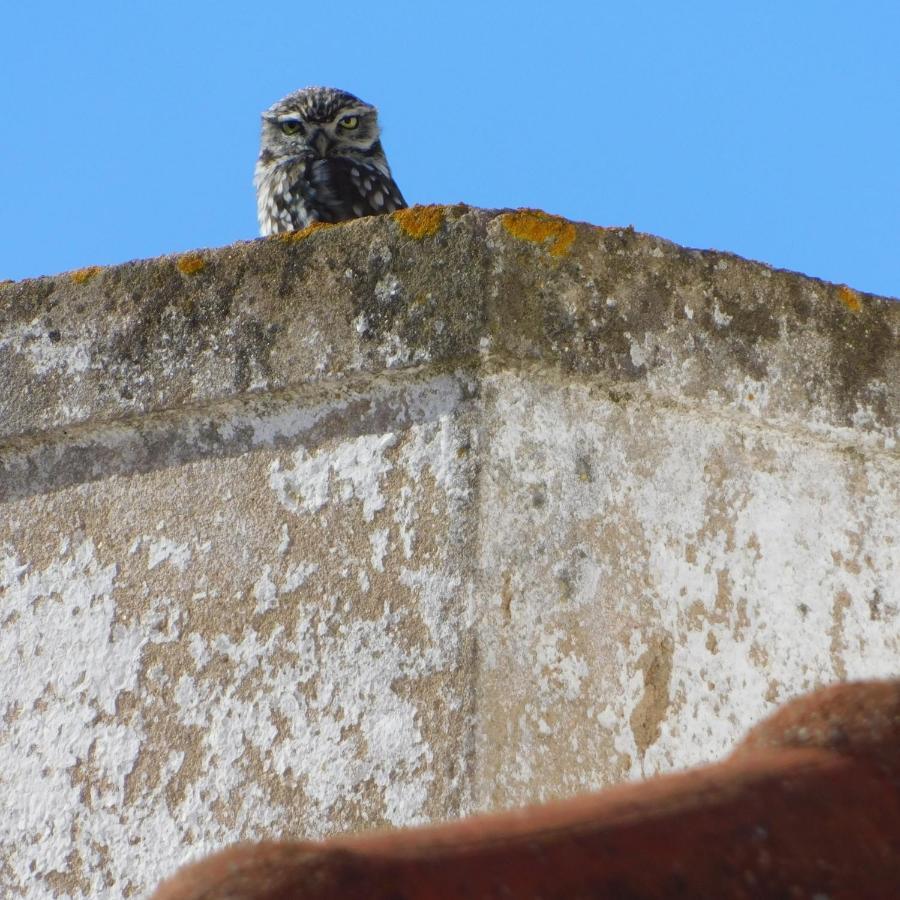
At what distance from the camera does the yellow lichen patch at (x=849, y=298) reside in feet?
8.93

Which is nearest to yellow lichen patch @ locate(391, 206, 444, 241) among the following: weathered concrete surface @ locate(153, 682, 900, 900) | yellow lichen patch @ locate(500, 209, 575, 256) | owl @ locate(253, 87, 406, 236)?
yellow lichen patch @ locate(500, 209, 575, 256)

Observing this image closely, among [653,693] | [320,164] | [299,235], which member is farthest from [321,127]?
[653,693]

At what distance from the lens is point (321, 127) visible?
6391 millimetres

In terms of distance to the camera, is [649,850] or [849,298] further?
[849,298]

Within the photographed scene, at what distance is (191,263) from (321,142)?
3733mm

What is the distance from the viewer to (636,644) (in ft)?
7.75

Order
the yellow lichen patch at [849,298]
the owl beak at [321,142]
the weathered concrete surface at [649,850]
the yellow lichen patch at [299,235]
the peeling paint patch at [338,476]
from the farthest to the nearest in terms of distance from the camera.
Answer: the owl beak at [321,142] < the yellow lichen patch at [849,298] < the yellow lichen patch at [299,235] < the peeling paint patch at [338,476] < the weathered concrete surface at [649,850]

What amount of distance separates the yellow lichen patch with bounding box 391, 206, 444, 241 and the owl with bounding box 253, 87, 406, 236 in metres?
2.91

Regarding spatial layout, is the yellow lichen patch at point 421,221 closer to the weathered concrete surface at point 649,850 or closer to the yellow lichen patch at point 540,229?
the yellow lichen patch at point 540,229

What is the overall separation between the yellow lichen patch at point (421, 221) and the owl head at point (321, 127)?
370 cm

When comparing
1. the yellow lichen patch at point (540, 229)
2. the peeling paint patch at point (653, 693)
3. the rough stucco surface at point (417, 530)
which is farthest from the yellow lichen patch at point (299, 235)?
the peeling paint patch at point (653, 693)

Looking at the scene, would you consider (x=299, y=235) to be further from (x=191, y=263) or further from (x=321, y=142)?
(x=321, y=142)

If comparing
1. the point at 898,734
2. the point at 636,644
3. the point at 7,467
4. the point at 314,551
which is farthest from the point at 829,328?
the point at 898,734

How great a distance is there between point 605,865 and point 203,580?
181 cm
